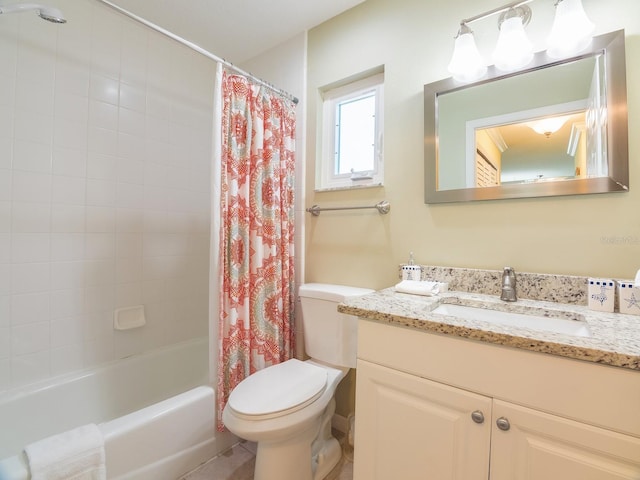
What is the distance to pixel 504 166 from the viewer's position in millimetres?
1203

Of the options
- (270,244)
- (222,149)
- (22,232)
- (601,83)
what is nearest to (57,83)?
(22,232)

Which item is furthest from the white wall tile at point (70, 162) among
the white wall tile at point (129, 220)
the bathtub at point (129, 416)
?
the bathtub at point (129, 416)

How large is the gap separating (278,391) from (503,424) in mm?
792

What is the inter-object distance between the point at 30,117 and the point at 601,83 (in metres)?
2.48

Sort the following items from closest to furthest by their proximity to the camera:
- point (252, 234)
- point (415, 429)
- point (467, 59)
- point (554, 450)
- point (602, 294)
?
point (554, 450) < point (415, 429) < point (602, 294) < point (467, 59) < point (252, 234)

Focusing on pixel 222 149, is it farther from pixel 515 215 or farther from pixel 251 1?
pixel 515 215

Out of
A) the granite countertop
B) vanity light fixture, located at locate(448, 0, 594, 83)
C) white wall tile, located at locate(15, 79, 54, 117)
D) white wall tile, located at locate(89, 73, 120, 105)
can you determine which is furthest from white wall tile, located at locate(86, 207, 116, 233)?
vanity light fixture, located at locate(448, 0, 594, 83)

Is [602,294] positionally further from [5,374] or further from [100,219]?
[5,374]

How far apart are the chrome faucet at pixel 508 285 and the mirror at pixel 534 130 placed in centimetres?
31

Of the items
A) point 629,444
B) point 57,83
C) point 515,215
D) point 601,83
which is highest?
point 57,83

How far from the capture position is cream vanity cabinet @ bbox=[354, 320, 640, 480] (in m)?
0.62

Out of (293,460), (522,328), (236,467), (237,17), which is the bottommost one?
(236,467)

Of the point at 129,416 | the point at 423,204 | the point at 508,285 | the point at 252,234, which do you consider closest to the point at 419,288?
the point at 508,285

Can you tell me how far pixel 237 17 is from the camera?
1.75 meters
